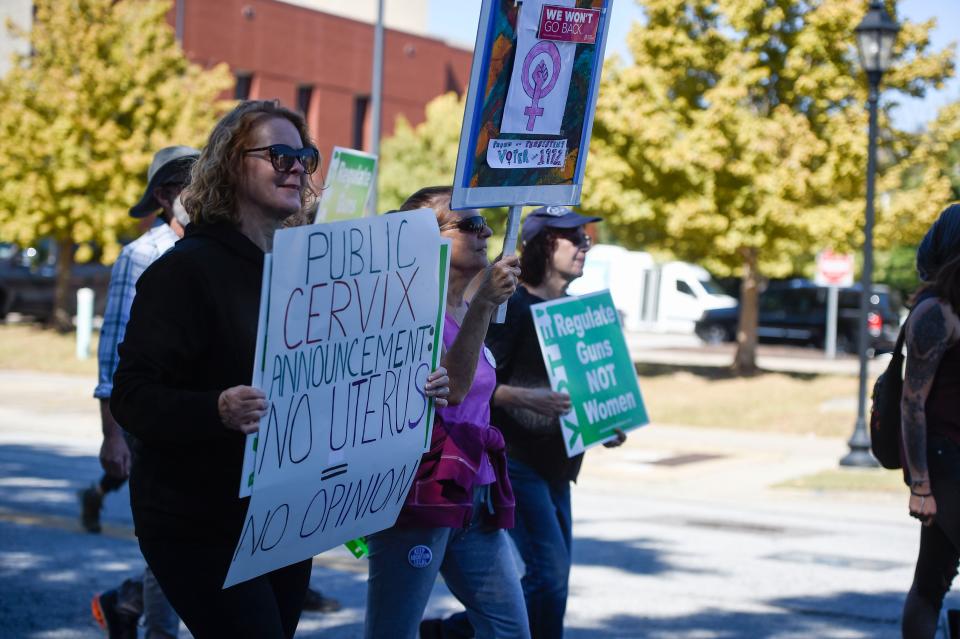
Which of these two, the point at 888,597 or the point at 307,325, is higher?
the point at 307,325

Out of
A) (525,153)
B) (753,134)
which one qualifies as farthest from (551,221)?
(753,134)

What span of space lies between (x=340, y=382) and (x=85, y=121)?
24.2 m

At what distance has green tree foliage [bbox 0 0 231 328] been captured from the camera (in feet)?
85.1

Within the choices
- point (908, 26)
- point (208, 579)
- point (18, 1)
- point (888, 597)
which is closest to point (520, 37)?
point (208, 579)

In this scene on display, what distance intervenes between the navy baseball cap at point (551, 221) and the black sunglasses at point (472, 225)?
1.25 m

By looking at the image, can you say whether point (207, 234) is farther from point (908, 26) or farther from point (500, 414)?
point (908, 26)

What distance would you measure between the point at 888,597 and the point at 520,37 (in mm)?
4965

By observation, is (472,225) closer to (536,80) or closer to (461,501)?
(536,80)

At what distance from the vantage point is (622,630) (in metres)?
6.50

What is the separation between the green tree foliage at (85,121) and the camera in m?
25.9

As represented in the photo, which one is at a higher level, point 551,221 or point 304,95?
point 304,95

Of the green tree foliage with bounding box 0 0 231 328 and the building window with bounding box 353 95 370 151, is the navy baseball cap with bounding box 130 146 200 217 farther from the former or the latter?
the building window with bounding box 353 95 370 151

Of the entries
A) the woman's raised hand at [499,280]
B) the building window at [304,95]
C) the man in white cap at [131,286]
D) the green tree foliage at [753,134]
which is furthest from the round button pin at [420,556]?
the building window at [304,95]

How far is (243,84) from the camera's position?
145 feet
